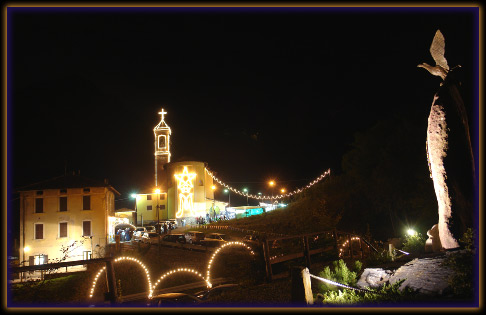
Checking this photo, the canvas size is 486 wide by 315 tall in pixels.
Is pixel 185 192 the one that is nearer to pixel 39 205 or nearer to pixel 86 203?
pixel 86 203

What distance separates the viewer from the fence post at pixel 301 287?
22.4 feet

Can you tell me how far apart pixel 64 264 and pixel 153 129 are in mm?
45482

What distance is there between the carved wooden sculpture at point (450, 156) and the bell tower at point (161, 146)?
43047mm

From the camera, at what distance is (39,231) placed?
30.0 m

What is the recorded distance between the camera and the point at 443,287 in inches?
264

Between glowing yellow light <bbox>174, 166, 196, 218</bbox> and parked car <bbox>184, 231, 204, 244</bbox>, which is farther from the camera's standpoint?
glowing yellow light <bbox>174, 166, 196, 218</bbox>

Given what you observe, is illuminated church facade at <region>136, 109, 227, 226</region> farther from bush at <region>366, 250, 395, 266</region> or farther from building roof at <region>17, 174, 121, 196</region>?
bush at <region>366, 250, 395, 266</region>

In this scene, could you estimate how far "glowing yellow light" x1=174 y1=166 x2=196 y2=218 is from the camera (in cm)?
4312

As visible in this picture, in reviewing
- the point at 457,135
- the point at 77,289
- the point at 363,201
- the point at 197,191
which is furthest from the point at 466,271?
the point at 197,191

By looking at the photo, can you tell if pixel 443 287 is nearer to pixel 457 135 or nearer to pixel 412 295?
pixel 412 295

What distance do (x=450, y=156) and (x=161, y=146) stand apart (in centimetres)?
4494

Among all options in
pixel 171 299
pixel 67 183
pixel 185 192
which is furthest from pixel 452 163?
pixel 185 192

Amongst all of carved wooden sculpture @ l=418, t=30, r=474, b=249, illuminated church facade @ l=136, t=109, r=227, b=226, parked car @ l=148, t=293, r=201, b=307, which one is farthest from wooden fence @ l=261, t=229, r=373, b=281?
illuminated church facade @ l=136, t=109, r=227, b=226

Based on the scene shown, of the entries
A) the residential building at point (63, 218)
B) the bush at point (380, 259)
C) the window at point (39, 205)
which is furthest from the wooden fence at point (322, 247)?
the window at point (39, 205)
